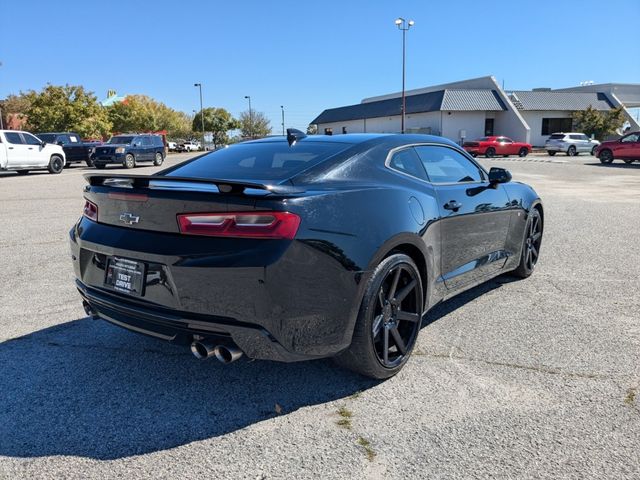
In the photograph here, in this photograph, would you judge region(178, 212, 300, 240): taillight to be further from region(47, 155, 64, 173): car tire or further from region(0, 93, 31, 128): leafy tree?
region(0, 93, 31, 128): leafy tree

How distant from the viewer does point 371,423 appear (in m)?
2.85

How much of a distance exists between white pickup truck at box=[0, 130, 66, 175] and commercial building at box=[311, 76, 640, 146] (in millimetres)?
32813

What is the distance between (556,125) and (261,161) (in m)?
55.3

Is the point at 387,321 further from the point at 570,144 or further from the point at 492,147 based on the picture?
the point at 570,144

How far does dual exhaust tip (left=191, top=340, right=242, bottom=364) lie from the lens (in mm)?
2734

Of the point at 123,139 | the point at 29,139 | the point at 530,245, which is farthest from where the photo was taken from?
the point at 123,139

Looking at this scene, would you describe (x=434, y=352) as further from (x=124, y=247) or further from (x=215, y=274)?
(x=124, y=247)

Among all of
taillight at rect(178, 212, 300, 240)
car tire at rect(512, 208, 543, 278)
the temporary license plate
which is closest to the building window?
car tire at rect(512, 208, 543, 278)

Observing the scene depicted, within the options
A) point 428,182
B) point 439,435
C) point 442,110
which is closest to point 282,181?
point 428,182

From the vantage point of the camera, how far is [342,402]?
308cm

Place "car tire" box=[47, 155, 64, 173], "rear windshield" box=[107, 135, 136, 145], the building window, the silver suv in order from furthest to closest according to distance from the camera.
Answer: the building window < the silver suv < "rear windshield" box=[107, 135, 136, 145] < "car tire" box=[47, 155, 64, 173]

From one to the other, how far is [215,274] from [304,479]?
3.44 feet

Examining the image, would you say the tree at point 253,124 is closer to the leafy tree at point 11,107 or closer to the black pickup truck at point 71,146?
the leafy tree at point 11,107

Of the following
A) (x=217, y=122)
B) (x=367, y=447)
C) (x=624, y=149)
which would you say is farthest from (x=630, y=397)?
(x=217, y=122)
